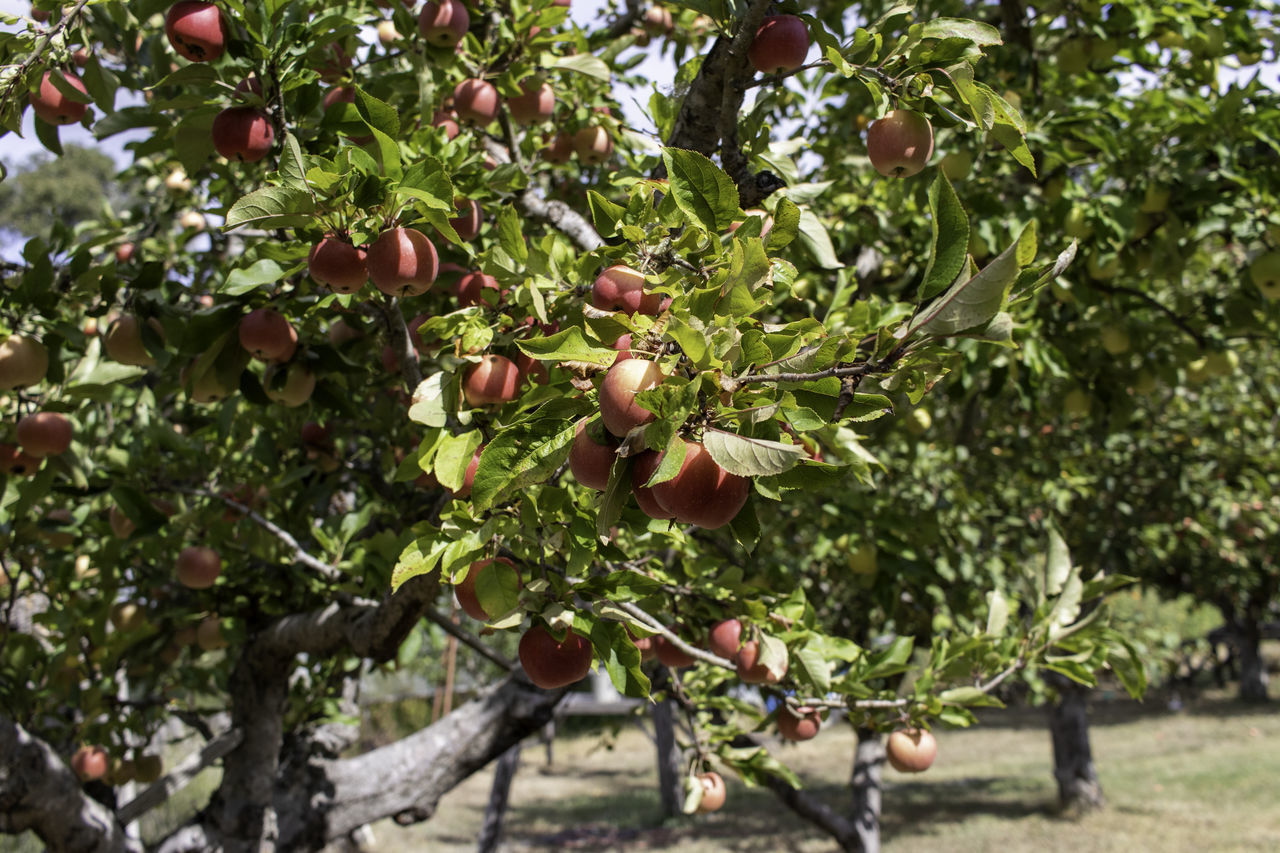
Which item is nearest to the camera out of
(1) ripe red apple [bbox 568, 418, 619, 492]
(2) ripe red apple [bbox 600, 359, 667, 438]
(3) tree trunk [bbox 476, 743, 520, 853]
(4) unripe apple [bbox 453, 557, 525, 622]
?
(2) ripe red apple [bbox 600, 359, 667, 438]

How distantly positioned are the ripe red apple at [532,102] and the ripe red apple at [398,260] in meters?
1.15

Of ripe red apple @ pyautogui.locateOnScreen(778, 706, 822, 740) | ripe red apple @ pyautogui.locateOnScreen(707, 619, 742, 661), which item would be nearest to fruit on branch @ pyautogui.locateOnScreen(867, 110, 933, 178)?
ripe red apple @ pyautogui.locateOnScreen(707, 619, 742, 661)

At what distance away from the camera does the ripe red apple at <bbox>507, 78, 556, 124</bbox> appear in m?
2.59

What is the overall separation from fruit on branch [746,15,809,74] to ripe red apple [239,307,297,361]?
50.0 inches

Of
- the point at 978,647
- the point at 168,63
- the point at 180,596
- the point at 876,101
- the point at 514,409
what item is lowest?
the point at 978,647

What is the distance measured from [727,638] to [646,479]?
1169 millimetres

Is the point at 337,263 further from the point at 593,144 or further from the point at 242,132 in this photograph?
the point at 593,144

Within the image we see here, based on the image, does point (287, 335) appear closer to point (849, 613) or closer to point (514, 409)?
point (514, 409)

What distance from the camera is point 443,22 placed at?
90.3 inches

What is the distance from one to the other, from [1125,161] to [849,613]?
11.1ft

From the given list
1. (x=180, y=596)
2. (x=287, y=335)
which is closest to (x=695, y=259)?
(x=287, y=335)

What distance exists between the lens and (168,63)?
8.43 feet

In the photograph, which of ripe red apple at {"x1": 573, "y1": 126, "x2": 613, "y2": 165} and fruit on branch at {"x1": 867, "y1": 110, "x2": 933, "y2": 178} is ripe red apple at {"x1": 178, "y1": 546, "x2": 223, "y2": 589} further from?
fruit on branch at {"x1": 867, "y1": 110, "x2": 933, "y2": 178}

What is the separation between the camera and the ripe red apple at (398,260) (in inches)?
62.6
